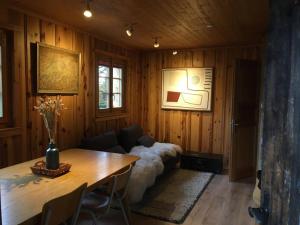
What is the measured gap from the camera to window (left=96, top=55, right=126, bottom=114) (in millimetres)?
4258

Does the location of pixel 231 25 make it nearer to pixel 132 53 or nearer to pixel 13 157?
pixel 132 53

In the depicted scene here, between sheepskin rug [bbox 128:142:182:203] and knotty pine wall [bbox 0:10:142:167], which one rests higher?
knotty pine wall [bbox 0:10:142:167]

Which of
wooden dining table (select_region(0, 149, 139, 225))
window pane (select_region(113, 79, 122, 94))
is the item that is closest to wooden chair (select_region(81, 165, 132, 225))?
wooden dining table (select_region(0, 149, 139, 225))

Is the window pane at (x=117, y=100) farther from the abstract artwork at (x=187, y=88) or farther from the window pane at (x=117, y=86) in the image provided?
the abstract artwork at (x=187, y=88)

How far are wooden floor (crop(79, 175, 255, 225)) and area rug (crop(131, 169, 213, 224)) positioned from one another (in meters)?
0.08

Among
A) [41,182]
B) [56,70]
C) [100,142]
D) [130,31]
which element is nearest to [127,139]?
[100,142]

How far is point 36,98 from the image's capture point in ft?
9.97

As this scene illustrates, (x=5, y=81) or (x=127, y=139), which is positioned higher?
(x=5, y=81)

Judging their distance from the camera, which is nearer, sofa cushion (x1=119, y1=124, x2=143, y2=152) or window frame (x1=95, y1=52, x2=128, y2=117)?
window frame (x1=95, y1=52, x2=128, y2=117)

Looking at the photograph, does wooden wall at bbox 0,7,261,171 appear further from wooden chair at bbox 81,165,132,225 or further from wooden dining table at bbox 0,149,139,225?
wooden chair at bbox 81,165,132,225

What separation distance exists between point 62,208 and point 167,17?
236 cm

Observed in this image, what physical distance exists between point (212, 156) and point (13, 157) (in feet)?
10.7

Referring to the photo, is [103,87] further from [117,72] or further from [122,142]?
[122,142]

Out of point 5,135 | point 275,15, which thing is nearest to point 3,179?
point 5,135
